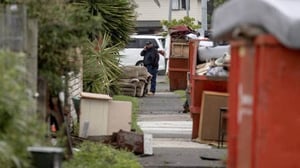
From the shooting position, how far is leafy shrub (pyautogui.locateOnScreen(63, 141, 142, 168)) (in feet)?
36.3

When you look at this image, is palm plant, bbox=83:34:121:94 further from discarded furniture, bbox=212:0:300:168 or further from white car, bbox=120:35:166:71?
white car, bbox=120:35:166:71

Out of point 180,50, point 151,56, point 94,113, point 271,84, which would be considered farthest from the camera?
point 151,56

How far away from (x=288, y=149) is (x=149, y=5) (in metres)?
51.8

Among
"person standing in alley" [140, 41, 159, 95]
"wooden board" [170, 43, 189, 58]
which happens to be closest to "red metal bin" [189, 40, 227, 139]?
"wooden board" [170, 43, 189, 58]

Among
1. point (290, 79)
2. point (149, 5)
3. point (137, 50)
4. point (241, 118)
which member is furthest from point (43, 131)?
point (149, 5)

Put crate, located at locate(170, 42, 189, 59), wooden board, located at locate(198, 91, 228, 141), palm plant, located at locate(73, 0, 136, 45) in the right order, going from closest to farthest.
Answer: wooden board, located at locate(198, 91, 228, 141)
palm plant, located at locate(73, 0, 136, 45)
crate, located at locate(170, 42, 189, 59)

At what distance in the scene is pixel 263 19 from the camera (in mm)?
7316

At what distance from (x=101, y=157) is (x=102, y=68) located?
952 cm

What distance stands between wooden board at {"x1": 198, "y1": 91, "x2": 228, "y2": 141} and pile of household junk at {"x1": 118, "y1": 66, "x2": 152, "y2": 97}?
10728 mm

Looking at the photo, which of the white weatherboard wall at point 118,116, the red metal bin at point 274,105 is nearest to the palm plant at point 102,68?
the white weatherboard wall at point 118,116

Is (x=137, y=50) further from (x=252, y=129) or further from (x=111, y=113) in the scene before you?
(x=252, y=129)

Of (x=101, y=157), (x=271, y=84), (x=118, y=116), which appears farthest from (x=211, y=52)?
(x=271, y=84)

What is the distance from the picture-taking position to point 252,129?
7.27 m

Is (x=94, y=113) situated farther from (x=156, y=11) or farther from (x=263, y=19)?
(x=156, y=11)
